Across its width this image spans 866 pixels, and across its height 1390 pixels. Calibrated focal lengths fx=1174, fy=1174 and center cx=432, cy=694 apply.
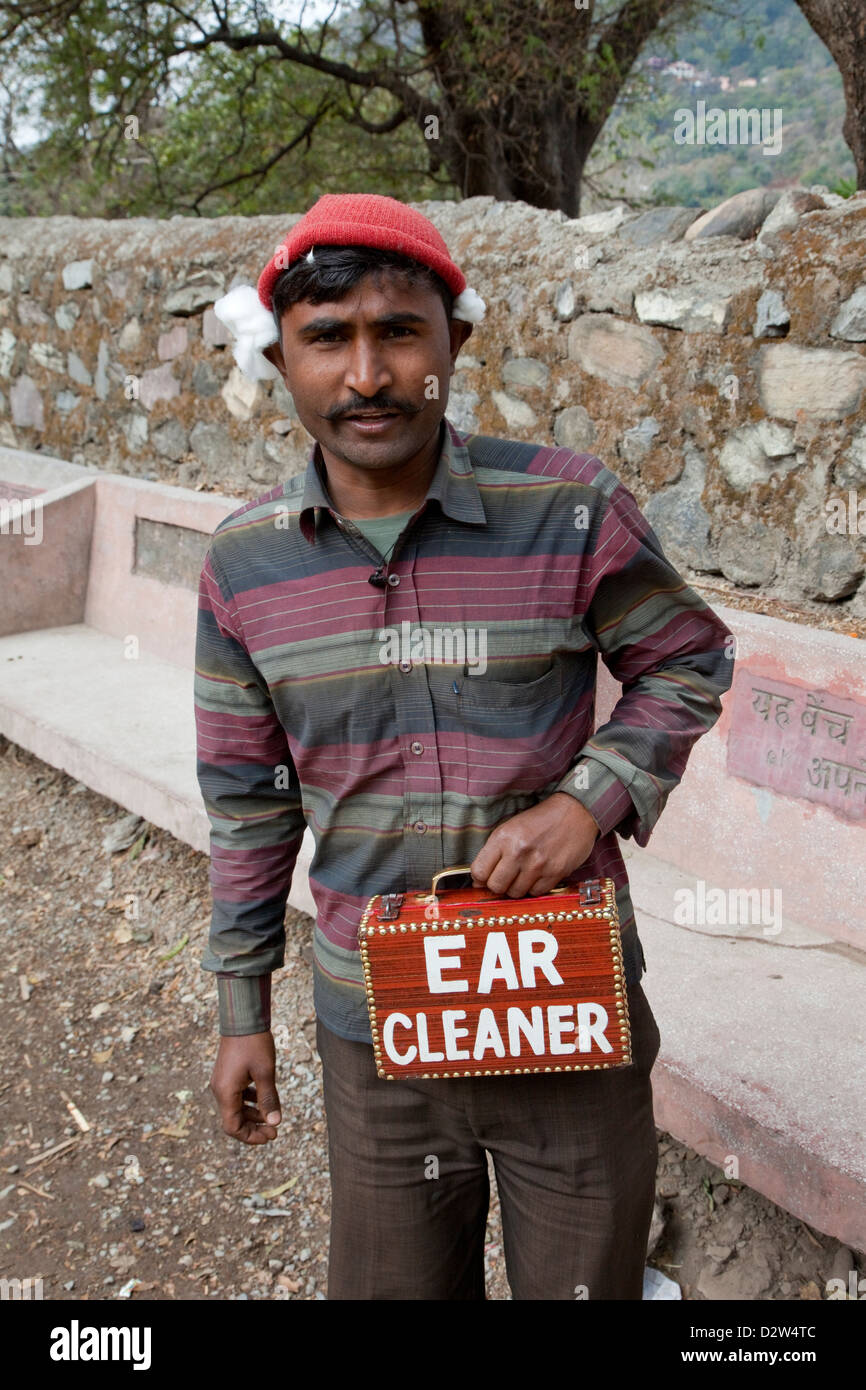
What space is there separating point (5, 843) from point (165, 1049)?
1455 millimetres

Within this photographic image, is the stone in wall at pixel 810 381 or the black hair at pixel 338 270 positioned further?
the stone in wall at pixel 810 381

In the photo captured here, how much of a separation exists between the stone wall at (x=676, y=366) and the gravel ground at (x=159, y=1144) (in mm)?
1669

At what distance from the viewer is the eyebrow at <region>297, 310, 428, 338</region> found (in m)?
1.39

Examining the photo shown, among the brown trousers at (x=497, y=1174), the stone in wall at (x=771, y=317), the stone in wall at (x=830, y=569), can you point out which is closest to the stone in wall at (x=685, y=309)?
the stone in wall at (x=771, y=317)

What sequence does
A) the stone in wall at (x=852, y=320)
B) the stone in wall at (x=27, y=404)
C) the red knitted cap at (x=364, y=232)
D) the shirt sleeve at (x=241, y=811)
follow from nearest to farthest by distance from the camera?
the red knitted cap at (x=364, y=232) → the shirt sleeve at (x=241, y=811) → the stone in wall at (x=852, y=320) → the stone in wall at (x=27, y=404)

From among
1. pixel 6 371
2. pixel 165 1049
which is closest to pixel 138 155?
pixel 6 371

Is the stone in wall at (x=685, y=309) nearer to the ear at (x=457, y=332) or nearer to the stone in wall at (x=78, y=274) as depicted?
the ear at (x=457, y=332)

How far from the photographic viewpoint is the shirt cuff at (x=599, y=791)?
1.42 meters

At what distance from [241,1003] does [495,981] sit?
0.45 m

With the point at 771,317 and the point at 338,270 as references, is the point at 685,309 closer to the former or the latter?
the point at 771,317

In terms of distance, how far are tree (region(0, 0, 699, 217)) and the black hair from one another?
5.75 m

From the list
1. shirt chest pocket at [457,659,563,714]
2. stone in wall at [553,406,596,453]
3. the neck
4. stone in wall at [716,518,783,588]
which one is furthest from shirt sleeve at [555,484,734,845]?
stone in wall at [553,406,596,453]

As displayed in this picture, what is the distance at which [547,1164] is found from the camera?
151 cm

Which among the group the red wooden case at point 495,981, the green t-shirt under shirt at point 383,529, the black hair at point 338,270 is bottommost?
the red wooden case at point 495,981
